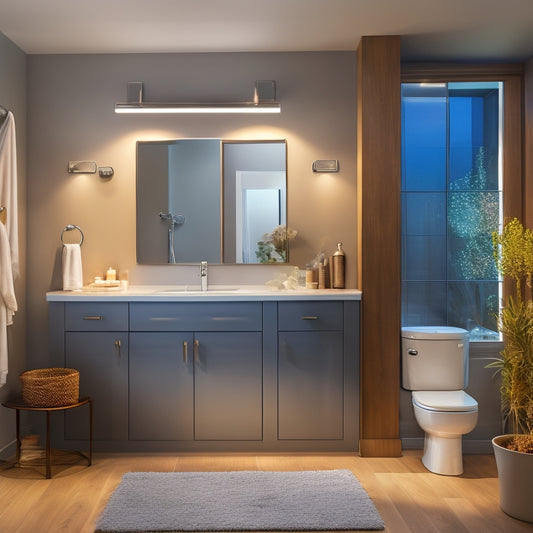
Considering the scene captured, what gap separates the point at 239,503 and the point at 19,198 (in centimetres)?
238

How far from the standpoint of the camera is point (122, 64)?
13.2 ft

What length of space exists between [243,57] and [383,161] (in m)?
1.19

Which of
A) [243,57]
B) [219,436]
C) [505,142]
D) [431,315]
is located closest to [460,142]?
[505,142]

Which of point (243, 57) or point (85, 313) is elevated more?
point (243, 57)

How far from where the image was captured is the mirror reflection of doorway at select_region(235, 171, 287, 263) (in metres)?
4.05

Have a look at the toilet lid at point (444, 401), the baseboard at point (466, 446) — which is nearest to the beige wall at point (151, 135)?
the toilet lid at point (444, 401)

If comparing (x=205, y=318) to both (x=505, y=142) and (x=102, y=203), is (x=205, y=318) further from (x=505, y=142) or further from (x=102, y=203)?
(x=505, y=142)

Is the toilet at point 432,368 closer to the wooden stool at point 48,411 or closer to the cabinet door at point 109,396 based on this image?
the cabinet door at point 109,396

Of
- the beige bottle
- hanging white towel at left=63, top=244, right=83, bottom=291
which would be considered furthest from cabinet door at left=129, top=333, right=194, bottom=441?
the beige bottle

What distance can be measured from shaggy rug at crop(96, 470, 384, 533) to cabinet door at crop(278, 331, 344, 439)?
0.36 m

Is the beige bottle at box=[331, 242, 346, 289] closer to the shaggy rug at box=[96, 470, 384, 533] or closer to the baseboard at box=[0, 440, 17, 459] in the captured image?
the shaggy rug at box=[96, 470, 384, 533]

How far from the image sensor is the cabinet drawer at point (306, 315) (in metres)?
3.68

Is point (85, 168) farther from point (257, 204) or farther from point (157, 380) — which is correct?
point (157, 380)

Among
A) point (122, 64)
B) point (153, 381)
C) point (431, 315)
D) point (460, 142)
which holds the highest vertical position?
point (122, 64)
